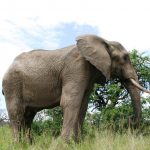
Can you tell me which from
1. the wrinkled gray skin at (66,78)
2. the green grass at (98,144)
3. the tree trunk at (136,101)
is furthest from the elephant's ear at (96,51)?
the green grass at (98,144)

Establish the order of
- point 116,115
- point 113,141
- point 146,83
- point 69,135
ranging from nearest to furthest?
point 113,141, point 69,135, point 116,115, point 146,83

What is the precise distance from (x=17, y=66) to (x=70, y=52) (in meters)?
1.42

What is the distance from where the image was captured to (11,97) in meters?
12.2

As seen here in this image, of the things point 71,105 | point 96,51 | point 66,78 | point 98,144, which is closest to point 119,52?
point 96,51

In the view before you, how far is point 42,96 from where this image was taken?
11688mm

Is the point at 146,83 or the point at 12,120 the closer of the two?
the point at 12,120

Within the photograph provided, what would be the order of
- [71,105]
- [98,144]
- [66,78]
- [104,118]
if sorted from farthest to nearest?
[104,118], [66,78], [71,105], [98,144]

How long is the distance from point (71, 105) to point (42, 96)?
909 mm

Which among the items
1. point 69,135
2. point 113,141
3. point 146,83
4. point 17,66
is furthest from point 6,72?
point 146,83

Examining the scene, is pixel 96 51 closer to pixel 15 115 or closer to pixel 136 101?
pixel 136 101

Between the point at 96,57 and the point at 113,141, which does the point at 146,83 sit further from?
the point at 113,141

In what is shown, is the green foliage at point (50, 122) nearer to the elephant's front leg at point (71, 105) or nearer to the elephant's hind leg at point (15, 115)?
the elephant's hind leg at point (15, 115)

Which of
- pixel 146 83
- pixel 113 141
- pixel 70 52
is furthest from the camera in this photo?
pixel 146 83

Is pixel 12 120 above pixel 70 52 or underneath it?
underneath
